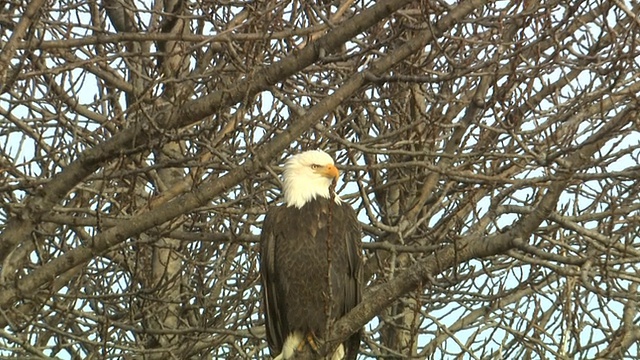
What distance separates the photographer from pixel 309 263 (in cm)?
649

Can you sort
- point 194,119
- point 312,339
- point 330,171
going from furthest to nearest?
1. point 312,339
2. point 330,171
3. point 194,119

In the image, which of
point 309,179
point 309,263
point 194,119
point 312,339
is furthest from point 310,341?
point 194,119

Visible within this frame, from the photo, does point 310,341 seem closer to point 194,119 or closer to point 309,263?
point 309,263

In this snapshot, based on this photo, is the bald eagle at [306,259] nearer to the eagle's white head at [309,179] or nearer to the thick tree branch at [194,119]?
the eagle's white head at [309,179]

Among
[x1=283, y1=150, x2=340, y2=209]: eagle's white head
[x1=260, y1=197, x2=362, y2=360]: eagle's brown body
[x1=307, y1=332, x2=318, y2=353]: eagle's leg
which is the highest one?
[x1=283, y1=150, x2=340, y2=209]: eagle's white head

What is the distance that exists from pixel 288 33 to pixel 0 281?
2273 mm

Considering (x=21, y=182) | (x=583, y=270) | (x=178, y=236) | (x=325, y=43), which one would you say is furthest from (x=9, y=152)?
(x=583, y=270)

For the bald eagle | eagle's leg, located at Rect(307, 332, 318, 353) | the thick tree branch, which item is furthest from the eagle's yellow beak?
the thick tree branch

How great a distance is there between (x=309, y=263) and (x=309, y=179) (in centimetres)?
56

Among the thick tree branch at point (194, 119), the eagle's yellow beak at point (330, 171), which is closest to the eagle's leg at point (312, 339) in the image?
the eagle's yellow beak at point (330, 171)

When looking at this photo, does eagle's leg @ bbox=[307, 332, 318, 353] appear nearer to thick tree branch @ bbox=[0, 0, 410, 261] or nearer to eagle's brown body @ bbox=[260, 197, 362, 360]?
eagle's brown body @ bbox=[260, 197, 362, 360]

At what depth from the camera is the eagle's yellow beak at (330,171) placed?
21.7ft

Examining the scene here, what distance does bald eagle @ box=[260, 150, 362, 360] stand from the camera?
647 centimetres

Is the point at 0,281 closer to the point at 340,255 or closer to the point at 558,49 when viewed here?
the point at 340,255
